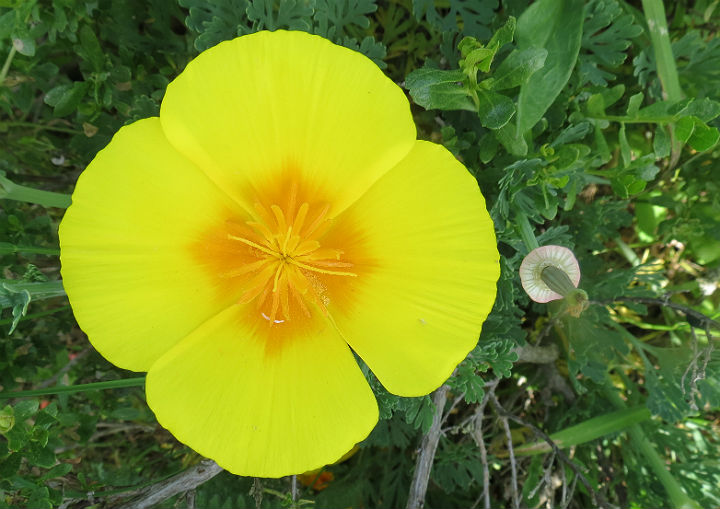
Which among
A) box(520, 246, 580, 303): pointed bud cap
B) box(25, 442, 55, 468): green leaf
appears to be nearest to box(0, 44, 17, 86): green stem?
box(25, 442, 55, 468): green leaf

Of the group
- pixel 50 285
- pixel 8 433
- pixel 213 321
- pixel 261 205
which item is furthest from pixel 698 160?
pixel 8 433

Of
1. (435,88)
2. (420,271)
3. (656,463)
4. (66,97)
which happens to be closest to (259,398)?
(420,271)

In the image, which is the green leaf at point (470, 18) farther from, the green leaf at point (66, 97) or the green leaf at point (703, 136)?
the green leaf at point (66, 97)

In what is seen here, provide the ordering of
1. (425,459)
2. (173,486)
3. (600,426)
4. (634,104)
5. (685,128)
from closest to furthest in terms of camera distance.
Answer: (685,128)
(634,104)
(173,486)
(425,459)
(600,426)

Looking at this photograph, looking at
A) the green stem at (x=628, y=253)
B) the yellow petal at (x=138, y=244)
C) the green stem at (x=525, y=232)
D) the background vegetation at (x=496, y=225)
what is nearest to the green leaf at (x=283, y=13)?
the background vegetation at (x=496, y=225)

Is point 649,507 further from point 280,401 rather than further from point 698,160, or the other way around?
point 280,401

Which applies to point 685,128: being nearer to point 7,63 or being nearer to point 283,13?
point 283,13

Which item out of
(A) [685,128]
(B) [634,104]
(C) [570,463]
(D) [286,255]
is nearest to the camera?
(D) [286,255]
